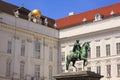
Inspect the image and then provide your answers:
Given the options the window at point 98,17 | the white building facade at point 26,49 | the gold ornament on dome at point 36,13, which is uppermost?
the gold ornament on dome at point 36,13

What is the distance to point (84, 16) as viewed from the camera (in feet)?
153

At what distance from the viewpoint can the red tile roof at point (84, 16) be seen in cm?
4354

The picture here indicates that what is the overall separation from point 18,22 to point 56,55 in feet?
25.5

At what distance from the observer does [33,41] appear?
42438mm

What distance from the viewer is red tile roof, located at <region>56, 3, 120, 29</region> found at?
4354 centimetres

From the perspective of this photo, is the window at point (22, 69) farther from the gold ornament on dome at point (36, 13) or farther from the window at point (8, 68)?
the gold ornament on dome at point (36, 13)

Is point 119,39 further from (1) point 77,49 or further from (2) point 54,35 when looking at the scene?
(1) point 77,49

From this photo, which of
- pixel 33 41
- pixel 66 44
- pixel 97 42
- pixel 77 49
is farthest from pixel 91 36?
pixel 77 49

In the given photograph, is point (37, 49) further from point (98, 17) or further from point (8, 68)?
point (98, 17)

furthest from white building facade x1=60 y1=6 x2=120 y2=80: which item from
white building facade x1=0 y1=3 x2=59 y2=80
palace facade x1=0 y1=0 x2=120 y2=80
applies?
white building facade x1=0 y1=3 x2=59 y2=80

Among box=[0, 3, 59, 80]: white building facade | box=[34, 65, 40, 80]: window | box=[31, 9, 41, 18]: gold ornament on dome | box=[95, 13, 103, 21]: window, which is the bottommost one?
box=[34, 65, 40, 80]: window

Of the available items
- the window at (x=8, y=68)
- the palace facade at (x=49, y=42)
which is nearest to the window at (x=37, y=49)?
the palace facade at (x=49, y=42)

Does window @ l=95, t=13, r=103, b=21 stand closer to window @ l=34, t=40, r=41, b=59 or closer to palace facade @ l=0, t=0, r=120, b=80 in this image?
palace facade @ l=0, t=0, r=120, b=80

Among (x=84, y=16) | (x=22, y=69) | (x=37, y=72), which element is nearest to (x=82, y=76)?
(x=22, y=69)
